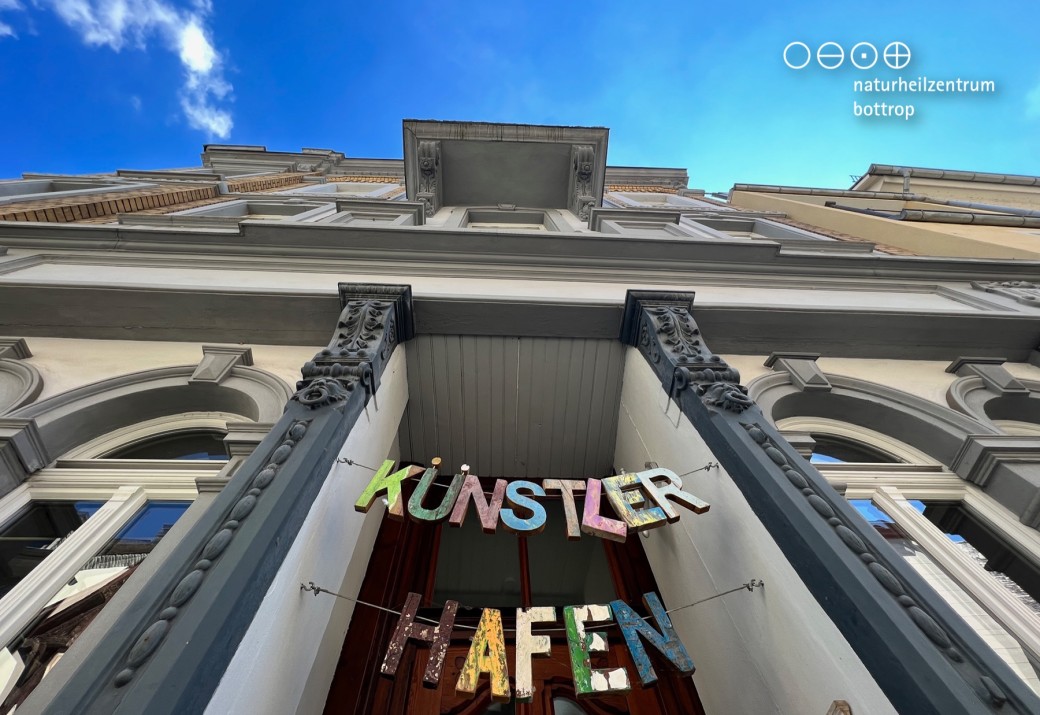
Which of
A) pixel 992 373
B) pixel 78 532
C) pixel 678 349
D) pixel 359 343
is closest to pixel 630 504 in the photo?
pixel 678 349

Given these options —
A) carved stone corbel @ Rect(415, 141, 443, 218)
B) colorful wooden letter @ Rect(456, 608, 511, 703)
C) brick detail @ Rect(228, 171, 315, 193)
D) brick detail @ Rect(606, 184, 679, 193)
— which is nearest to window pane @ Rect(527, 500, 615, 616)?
colorful wooden letter @ Rect(456, 608, 511, 703)

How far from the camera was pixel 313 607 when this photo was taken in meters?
3.00

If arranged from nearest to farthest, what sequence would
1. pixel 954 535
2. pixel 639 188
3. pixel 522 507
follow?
pixel 522 507 < pixel 954 535 < pixel 639 188

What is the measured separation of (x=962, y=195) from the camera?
65.1ft

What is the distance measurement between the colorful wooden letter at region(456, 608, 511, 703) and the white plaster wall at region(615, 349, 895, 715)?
5.14ft

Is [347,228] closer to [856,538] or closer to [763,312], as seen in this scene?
[763,312]

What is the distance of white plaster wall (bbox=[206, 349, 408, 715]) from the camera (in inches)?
88.0

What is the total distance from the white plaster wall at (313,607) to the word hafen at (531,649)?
0.58 m

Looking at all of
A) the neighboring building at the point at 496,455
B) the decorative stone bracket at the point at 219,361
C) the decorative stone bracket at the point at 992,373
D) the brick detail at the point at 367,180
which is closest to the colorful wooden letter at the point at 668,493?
the neighboring building at the point at 496,455

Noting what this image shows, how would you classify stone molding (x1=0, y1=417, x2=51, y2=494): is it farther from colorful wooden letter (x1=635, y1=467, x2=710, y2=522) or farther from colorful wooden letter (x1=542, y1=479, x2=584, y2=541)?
colorful wooden letter (x1=635, y1=467, x2=710, y2=522)

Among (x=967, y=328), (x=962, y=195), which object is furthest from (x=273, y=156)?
(x=962, y=195)

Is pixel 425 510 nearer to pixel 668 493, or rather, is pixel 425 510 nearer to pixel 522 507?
pixel 522 507

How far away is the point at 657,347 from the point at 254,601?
378 cm

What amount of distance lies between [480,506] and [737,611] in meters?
1.83
